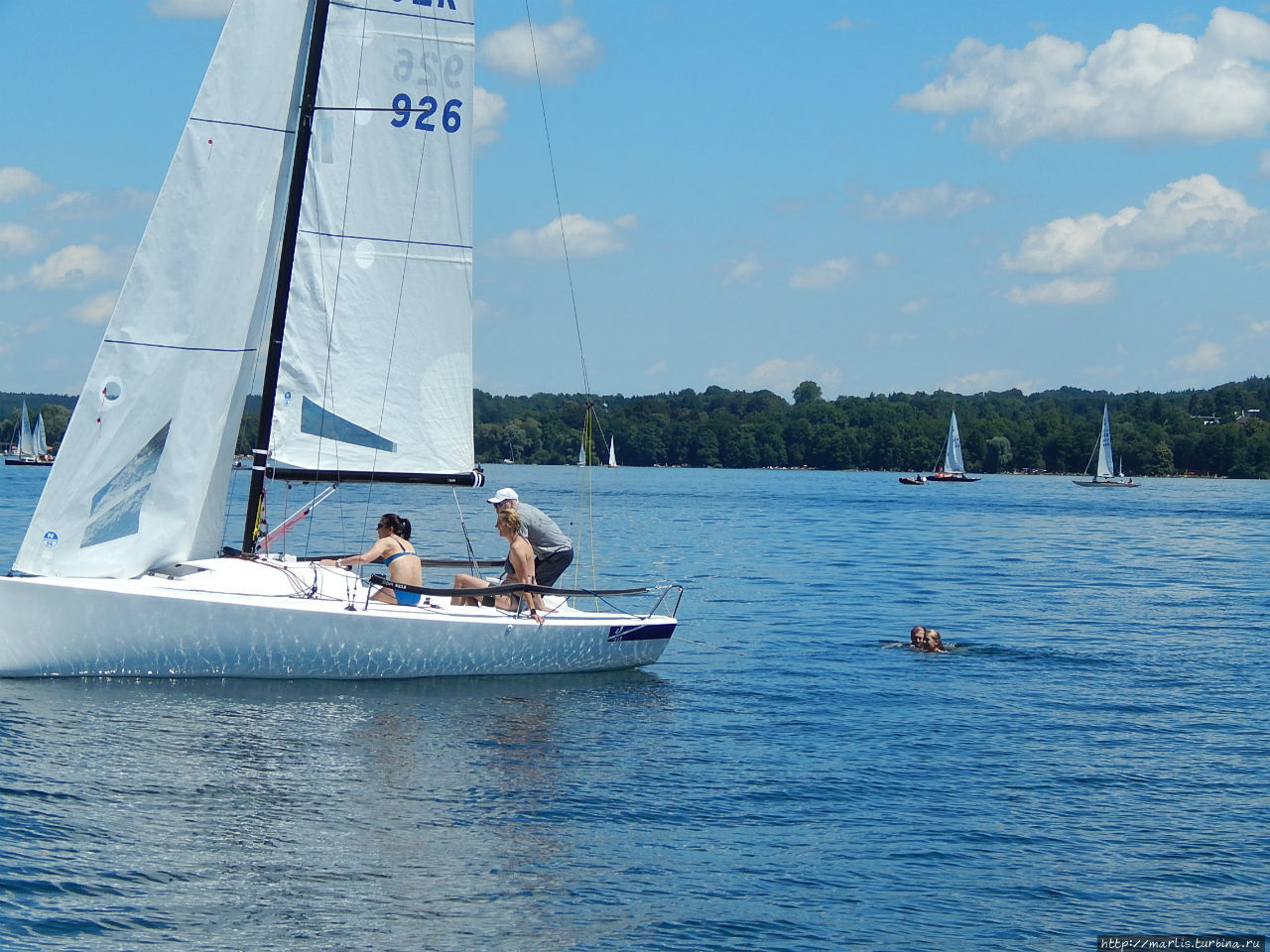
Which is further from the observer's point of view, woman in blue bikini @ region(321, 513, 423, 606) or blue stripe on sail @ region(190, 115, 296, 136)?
woman in blue bikini @ region(321, 513, 423, 606)

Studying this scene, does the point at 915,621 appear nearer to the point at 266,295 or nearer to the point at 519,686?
the point at 519,686

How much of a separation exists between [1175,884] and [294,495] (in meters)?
42.5

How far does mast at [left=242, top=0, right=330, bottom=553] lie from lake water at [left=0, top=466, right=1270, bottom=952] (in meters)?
2.63

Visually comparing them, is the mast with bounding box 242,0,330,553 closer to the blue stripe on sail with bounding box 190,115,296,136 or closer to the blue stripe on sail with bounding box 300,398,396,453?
the blue stripe on sail with bounding box 190,115,296,136

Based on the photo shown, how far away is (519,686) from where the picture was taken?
1656 cm

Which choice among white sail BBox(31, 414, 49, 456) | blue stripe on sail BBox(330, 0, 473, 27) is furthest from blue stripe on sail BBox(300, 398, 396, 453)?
white sail BBox(31, 414, 49, 456)

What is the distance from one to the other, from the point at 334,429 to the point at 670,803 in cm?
669

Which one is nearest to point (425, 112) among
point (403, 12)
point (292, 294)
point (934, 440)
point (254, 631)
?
point (403, 12)

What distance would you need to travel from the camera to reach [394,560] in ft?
53.6

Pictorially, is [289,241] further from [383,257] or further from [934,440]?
[934,440]

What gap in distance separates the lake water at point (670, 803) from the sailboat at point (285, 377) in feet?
1.96

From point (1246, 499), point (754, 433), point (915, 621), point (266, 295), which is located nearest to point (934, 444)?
point (754, 433)

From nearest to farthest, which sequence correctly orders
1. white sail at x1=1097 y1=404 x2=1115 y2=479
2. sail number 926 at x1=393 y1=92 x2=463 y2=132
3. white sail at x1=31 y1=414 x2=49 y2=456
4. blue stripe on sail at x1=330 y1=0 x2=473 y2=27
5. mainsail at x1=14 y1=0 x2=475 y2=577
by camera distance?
mainsail at x1=14 y1=0 x2=475 y2=577
blue stripe on sail at x1=330 y1=0 x2=473 y2=27
sail number 926 at x1=393 y1=92 x2=463 y2=132
white sail at x1=31 y1=414 x2=49 y2=456
white sail at x1=1097 y1=404 x2=1115 y2=479

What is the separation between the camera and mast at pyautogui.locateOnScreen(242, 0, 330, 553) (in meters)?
16.1
